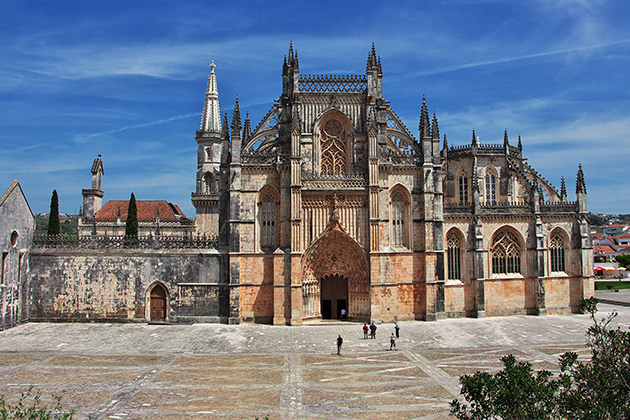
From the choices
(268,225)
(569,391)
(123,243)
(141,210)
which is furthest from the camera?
(141,210)

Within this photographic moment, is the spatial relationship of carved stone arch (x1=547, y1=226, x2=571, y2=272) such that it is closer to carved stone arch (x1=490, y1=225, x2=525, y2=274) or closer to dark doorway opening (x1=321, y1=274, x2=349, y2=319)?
carved stone arch (x1=490, y1=225, x2=525, y2=274)

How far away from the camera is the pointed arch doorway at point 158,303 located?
33781mm

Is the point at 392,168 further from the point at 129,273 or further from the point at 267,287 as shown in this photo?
the point at 129,273

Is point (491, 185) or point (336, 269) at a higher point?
point (491, 185)

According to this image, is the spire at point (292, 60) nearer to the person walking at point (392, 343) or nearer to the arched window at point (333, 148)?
the arched window at point (333, 148)

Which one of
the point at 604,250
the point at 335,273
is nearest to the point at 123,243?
the point at 335,273

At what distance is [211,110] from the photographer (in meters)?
62.5

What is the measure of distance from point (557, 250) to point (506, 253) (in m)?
4.43

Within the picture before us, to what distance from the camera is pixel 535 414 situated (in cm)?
933

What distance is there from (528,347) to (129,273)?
26.7 meters

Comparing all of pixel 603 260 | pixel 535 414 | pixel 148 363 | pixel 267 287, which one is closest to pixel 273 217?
pixel 267 287

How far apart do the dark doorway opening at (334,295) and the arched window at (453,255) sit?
8.71 metres

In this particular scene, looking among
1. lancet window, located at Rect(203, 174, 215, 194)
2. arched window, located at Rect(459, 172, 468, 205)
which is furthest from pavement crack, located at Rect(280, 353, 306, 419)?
lancet window, located at Rect(203, 174, 215, 194)

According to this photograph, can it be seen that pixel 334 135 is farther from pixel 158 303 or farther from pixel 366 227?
pixel 158 303
